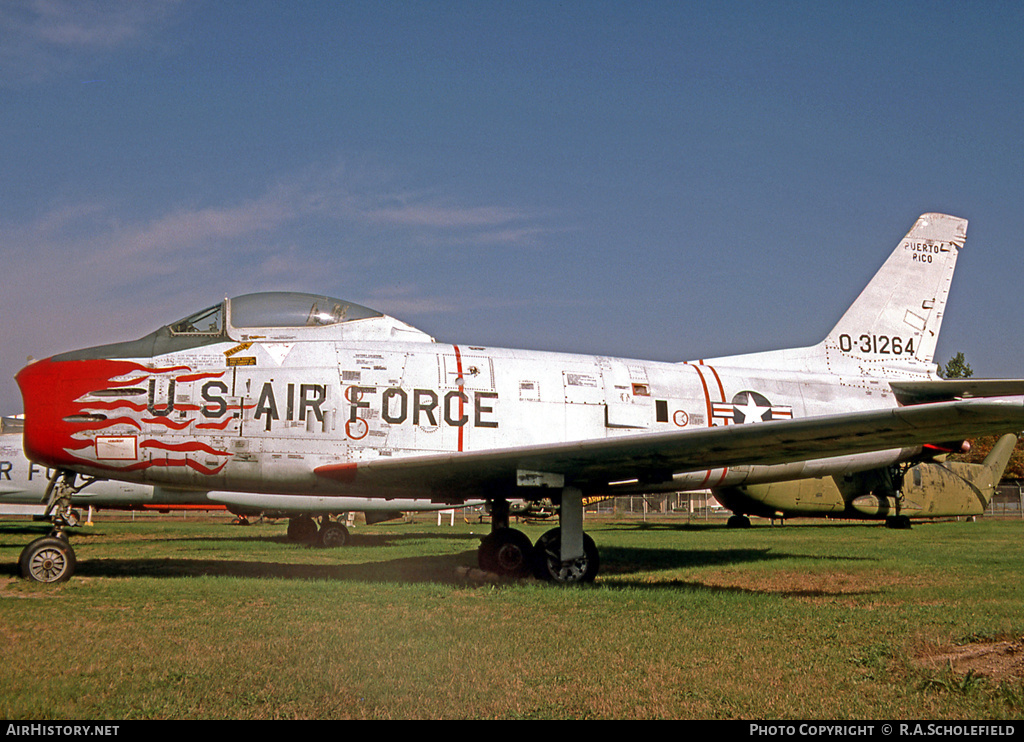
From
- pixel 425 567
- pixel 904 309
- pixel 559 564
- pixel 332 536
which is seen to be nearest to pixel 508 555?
pixel 559 564

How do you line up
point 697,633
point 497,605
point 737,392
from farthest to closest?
point 737,392 < point 497,605 < point 697,633

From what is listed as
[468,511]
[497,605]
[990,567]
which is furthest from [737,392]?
[468,511]

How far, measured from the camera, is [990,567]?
1271 centimetres

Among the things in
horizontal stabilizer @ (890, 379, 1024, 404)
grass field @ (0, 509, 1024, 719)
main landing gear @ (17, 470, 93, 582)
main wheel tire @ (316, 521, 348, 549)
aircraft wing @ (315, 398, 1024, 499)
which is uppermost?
horizontal stabilizer @ (890, 379, 1024, 404)

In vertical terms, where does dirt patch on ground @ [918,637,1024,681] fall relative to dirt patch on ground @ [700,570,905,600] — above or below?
above

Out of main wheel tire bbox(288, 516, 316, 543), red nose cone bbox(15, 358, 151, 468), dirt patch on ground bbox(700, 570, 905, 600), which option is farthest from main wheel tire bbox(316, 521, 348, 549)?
dirt patch on ground bbox(700, 570, 905, 600)

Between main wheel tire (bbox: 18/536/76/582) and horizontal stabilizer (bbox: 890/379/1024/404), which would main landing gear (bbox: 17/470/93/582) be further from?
horizontal stabilizer (bbox: 890/379/1024/404)

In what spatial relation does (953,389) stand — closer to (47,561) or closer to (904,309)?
(904,309)

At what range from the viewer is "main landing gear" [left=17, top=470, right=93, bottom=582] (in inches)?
396

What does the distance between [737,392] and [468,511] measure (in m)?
44.7

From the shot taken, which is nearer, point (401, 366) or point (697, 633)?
point (697, 633)

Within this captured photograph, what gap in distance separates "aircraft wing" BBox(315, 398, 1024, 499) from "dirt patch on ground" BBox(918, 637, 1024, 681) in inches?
106

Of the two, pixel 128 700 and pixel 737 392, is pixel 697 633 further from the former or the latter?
pixel 737 392

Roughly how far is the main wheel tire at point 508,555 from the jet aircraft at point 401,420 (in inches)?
0.9
